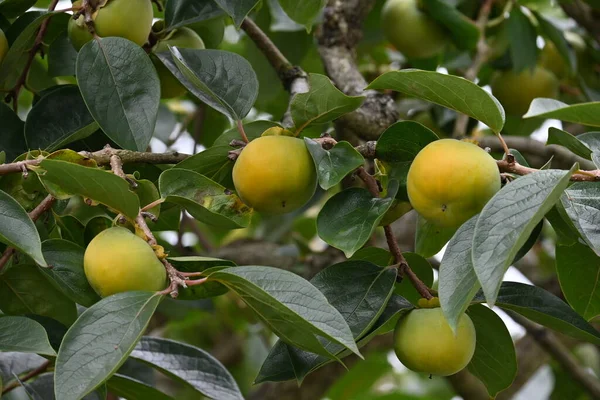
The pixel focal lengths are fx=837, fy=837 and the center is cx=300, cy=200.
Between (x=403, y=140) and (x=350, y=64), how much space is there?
2.33 ft

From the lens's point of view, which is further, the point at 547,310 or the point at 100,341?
the point at 547,310

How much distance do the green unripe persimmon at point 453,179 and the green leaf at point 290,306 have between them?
15cm

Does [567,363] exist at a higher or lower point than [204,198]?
lower

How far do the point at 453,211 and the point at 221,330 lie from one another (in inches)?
86.6

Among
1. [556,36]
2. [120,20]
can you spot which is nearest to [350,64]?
[556,36]

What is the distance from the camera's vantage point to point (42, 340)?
820 mm

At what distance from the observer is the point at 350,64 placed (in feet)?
5.31

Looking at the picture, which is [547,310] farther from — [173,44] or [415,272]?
[173,44]

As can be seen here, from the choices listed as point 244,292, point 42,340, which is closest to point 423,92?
point 244,292

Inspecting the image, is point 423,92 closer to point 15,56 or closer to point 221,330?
point 15,56

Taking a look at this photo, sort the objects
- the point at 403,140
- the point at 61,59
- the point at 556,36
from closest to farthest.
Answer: the point at 403,140 < the point at 61,59 < the point at 556,36

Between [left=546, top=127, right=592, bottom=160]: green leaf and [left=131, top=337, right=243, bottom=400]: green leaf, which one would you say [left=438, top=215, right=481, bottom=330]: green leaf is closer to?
[left=546, top=127, right=592, bottom=160]: green leaf

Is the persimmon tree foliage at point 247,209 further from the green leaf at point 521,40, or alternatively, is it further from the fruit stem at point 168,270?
the green leaf at point 521,40

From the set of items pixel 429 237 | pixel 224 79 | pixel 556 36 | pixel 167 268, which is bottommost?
pixel 556 36
